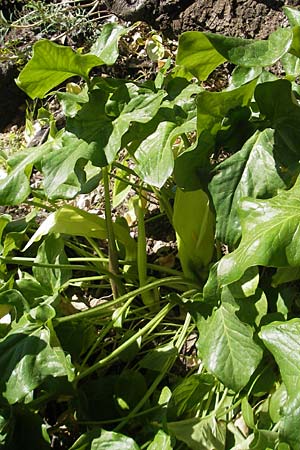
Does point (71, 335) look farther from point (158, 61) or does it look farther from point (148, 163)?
point (158, 61)

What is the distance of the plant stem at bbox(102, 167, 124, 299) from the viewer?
1.48 m

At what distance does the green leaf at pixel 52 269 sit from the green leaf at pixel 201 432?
324 millimetres

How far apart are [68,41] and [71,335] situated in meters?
1.45

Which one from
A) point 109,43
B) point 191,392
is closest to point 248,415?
point 191,392

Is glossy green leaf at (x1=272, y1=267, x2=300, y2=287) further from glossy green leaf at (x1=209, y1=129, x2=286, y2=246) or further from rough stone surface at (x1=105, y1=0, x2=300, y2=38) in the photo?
rough stone surface at (x1=105, y1=0, x2=300, y2=38)

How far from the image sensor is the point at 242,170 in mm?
1285

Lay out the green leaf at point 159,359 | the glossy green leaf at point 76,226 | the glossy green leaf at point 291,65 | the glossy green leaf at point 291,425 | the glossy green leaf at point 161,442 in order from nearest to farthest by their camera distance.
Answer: the glossy green leaf at point 291,425, the glossy green leaf at point 161,442, the glossy green leaf at point 291,65, the green leaf at point 159,359, the glossy green leaf at point 76,226

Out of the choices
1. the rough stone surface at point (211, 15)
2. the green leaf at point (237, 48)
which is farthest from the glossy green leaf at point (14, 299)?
the rough stone surface at point (211, 15)

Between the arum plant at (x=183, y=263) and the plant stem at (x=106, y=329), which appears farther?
the plant stem at (x=106, y=329)

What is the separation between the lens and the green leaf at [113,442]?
49.4 inches

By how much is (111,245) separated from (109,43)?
0.39m

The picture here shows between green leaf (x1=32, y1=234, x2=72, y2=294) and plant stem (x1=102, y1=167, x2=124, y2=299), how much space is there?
10 centimetres

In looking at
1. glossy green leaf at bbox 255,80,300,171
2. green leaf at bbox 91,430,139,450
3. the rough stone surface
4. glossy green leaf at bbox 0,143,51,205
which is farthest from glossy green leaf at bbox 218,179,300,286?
the rough stone surface

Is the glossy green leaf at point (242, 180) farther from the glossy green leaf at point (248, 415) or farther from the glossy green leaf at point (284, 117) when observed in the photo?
the glossy green leaf at point (248, 415)
